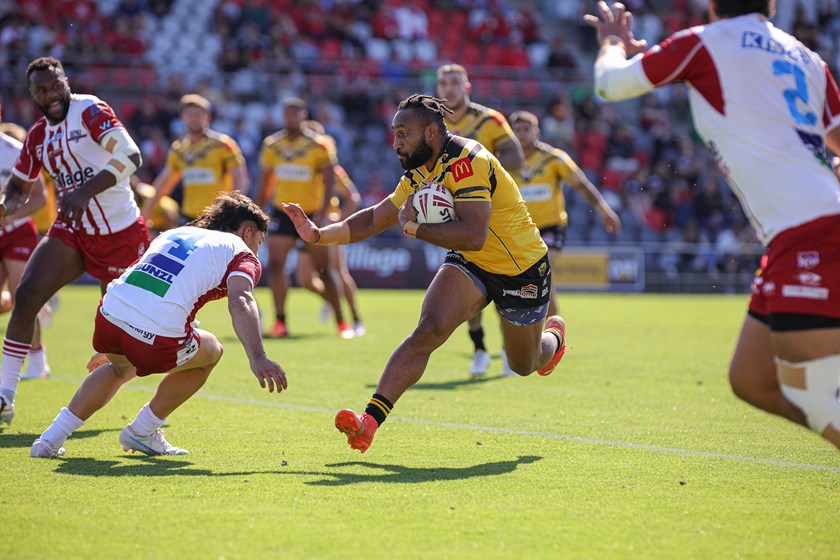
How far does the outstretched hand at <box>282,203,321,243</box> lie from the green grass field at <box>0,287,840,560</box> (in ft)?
4.36

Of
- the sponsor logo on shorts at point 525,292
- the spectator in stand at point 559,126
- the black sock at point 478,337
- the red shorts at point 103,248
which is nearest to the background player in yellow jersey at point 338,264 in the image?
the black sock at point 478,337

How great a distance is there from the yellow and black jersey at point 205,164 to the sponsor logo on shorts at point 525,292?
8174 mm

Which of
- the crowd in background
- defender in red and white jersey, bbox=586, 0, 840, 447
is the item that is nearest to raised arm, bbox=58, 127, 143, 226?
defender in red and white jersey, bbox=586, 0, 840, 447

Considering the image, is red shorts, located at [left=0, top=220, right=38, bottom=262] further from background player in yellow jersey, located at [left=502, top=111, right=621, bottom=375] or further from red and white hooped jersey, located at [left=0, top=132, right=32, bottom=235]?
background player in yellow jersey, located at [left=502, top=111, right=621, bottom=375]

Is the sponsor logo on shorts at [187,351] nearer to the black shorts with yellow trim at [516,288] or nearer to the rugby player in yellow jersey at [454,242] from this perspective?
the rugby player in yellow jersey at [454,242]

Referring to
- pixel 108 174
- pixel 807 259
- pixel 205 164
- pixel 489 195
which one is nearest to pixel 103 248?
pixel 108 174

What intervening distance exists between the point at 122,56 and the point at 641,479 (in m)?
23.2

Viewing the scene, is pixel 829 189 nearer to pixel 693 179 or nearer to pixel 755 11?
pixel 755 11

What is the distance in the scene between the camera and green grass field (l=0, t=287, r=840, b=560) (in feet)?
14.8

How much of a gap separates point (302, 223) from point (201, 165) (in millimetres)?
8269

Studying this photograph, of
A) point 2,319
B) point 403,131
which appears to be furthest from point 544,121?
point 403,131

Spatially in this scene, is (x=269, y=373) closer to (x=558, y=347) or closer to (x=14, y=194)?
(x=558, y=347)

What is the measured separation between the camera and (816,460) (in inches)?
253

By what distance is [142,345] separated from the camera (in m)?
6.00
